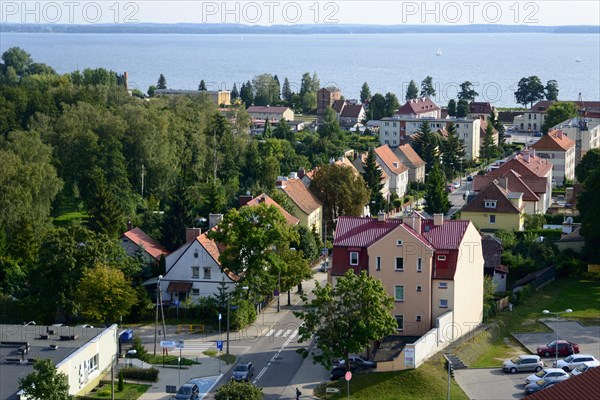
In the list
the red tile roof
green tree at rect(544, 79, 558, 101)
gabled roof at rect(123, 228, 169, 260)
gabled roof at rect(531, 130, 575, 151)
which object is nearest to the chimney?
gabled roof at rect(123, 228, 169, 260)

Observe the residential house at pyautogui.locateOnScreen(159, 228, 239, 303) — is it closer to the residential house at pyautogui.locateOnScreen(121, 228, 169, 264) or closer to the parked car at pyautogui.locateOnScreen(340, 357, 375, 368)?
the residential house at pyautogui.locateOnScreen(121, 228, 169, 264)

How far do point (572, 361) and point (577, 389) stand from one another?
15.7 meters

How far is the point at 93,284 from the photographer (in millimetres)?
37938

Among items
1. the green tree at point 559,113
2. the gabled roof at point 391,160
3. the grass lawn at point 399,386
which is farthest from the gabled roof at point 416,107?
the grass lawn at point 399,386

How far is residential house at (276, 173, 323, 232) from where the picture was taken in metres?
53.3

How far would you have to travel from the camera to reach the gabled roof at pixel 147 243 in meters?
45.3

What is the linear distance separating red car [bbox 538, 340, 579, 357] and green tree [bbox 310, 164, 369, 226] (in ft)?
69.4

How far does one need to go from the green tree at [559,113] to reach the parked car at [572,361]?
214 feet

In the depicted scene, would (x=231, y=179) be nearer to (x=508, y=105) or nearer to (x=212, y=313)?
(x=212, y=313)

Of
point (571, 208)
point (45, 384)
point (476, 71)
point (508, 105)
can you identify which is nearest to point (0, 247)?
point (45, 384)

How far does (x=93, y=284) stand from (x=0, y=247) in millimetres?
10630

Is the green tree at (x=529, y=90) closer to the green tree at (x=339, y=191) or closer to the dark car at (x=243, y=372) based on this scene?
the green tree at (x=339, y=191)

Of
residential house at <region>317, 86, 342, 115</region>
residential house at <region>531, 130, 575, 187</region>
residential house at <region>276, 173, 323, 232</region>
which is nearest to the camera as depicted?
residential house at <region>276, 173, 323, 232</region>

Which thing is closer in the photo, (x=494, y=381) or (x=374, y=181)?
(x=494, y=381)
